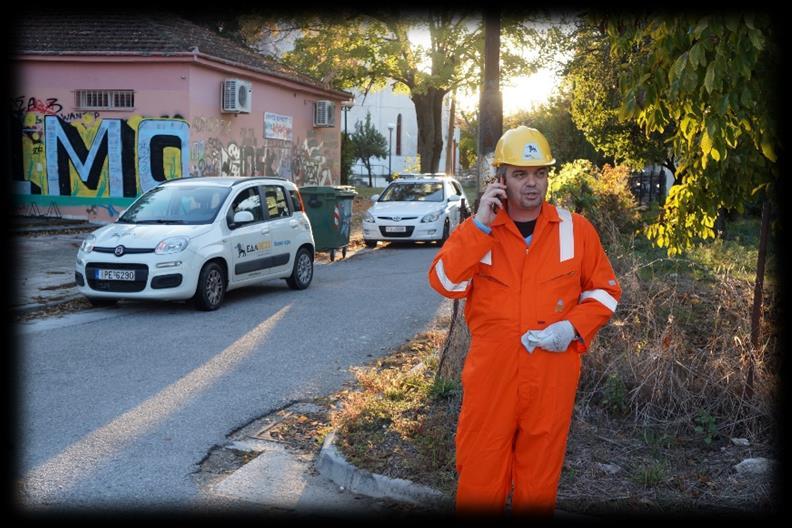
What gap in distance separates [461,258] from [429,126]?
99.6 feet

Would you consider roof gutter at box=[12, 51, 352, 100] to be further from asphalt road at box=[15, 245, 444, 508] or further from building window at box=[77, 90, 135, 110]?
asphalt road at box=[15, 245, 444, 508]

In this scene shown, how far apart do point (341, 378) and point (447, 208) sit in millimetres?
13310

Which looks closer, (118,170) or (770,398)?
(770,398)

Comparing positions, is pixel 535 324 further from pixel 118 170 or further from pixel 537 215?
pixel 118 170

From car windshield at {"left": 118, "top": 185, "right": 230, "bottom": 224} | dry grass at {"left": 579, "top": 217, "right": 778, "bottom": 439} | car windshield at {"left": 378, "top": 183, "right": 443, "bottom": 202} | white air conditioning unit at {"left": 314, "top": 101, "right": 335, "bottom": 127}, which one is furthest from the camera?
white air conditioning unit at {"left": 314, "top": 101, "right": 335, "bottom": 127}

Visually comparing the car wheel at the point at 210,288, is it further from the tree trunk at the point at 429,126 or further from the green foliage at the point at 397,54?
the tree trunk at the point at 429,126

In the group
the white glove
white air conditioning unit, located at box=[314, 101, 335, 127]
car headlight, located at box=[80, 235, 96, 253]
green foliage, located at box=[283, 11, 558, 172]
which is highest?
green foliage, located at box=[283, 11, 558, 172]

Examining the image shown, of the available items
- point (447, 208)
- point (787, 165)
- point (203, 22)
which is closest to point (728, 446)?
point (787, 165)

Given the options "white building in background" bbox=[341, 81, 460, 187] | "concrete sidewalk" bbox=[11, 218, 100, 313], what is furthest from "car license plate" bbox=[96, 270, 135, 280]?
"white building in background" bbox=[341, 81, 460, 187]

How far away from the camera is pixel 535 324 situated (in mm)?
3926

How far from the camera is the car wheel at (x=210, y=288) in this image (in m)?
11.6

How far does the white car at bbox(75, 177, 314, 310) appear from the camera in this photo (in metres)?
11.4

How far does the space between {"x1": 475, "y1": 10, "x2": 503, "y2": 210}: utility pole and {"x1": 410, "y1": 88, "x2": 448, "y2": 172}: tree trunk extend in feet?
82.1

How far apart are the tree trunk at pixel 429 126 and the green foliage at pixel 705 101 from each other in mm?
27029
